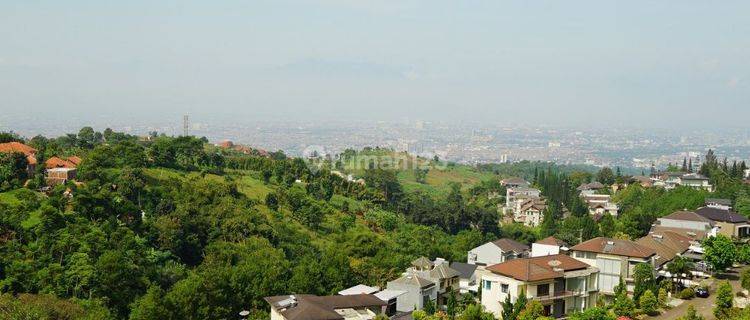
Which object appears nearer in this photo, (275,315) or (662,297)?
(275,315)

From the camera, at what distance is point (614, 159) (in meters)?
154

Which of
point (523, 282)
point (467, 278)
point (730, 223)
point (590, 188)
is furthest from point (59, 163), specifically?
point (590, 188)

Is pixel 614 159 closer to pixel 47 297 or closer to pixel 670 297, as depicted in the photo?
pixel 670 297

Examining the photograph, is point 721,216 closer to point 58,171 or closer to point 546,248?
point 546,248

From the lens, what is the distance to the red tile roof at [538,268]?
2173 cm

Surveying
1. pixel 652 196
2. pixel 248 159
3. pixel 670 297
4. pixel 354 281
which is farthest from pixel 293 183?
A: pixel 670 297

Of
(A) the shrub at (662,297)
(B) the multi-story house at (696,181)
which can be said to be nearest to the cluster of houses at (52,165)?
(A) the shrub at (662,297)

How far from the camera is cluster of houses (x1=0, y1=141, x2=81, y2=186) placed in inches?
1292

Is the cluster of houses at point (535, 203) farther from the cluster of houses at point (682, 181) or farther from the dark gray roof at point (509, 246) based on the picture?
the dark gray roof at point (509, 246)

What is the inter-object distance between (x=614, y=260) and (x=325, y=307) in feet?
35.9

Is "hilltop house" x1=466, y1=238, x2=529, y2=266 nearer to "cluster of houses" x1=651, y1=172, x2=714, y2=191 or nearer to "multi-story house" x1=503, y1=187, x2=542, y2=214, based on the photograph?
"multi-story house" x1=503, y1=187, x2=542, y2=214

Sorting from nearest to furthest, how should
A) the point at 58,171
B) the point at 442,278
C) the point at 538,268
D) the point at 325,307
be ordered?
the point at 325,307 → the point at 538,268 → the point at 442,278 → the point at 58,171

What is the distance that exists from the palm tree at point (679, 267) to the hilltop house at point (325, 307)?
414 inches

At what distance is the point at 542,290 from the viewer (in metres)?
21.9
